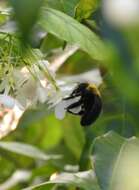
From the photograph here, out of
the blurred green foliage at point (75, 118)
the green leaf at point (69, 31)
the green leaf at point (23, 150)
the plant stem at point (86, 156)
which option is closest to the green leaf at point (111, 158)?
the blurred green foliage at point (75, 118)

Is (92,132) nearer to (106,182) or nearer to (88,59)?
(88,59)

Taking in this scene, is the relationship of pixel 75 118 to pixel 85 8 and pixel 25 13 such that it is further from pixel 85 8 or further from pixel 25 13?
pixel 25 13

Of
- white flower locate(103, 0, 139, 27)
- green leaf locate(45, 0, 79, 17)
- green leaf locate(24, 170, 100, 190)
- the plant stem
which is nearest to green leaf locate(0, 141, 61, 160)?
the plant stem

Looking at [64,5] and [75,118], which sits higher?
[64,5]

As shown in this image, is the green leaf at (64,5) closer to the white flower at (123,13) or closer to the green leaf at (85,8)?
the green leaf at (85,8)

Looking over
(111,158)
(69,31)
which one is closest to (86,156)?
(111,158)

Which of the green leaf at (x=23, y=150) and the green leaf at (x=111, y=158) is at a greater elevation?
the green leaf at (x=111, y=158)
